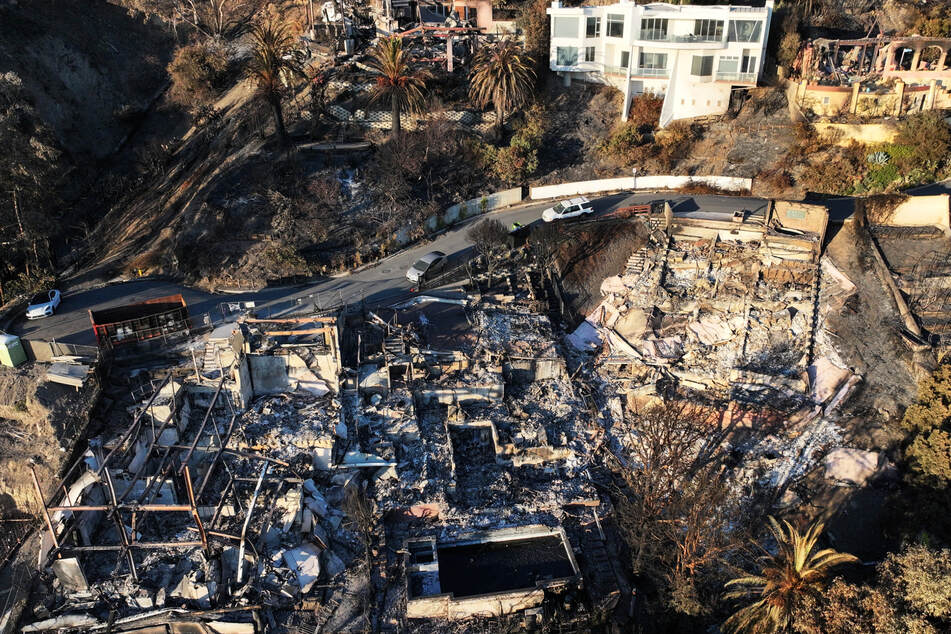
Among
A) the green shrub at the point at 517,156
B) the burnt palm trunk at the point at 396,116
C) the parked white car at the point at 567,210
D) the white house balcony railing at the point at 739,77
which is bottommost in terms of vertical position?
the parked white car at the point at 567,210

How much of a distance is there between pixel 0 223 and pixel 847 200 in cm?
4531

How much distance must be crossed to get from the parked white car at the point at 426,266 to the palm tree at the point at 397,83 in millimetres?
10043

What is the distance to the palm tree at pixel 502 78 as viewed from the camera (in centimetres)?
4556

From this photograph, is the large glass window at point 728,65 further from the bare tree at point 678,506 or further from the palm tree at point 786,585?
the palm tree at point 786,585

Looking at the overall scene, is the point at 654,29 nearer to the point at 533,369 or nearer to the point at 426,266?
the point at 426,266

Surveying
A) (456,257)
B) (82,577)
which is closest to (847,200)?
(456,257)

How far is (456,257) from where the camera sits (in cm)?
3981

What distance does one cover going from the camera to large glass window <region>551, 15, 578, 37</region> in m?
49.3

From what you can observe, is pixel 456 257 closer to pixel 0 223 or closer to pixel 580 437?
pixel 580 437

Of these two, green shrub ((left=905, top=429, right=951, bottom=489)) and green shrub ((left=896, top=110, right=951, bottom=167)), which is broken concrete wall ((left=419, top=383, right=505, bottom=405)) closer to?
green shrub ((left=905, top=429, right=951, bottom=489))

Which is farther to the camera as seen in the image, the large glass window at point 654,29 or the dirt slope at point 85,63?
the dirt slope at point 85,63

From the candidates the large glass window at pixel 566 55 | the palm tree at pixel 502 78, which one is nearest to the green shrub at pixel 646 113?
the large glass window at pixel 566 55

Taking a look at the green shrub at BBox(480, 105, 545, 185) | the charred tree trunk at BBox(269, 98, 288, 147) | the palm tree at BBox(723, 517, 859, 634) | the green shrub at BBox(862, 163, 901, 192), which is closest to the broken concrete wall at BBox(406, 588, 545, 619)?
the palm tree at BBox(723, 517, 859, 634)

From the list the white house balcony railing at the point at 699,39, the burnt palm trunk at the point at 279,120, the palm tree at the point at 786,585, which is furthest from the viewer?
the white house balcony railing at the point at 699,39
